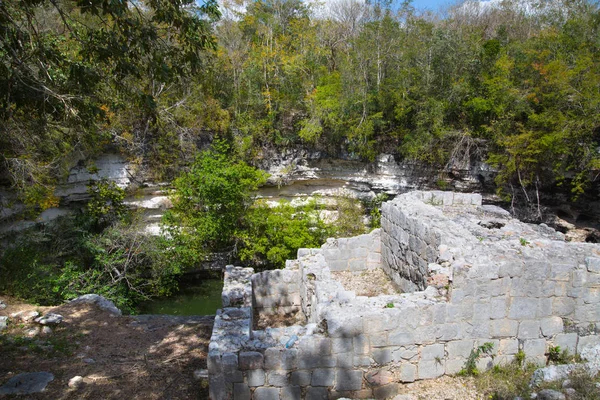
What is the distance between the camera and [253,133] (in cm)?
1741

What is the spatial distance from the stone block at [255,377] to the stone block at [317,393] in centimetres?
63

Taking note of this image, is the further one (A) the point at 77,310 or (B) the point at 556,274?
(A) the point at 77,310

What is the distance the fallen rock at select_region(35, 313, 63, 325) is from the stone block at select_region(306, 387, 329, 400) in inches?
215

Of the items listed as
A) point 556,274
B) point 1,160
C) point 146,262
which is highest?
point 1,160

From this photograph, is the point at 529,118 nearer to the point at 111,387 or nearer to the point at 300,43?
the point at 300,43

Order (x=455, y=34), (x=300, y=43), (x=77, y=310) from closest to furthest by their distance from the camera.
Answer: (x=77, y=310), (x=455, y=34), (x=300, y=43)

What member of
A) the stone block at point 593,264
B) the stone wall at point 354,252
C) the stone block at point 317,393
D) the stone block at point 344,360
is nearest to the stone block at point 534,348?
the stone block at point 593,264

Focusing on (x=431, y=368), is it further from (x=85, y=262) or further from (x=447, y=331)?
(x=85, y=262)

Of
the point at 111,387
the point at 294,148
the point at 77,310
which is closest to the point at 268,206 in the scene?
the point at 294,148

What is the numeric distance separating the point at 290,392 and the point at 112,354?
339 cm

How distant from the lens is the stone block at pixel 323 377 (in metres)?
5.23

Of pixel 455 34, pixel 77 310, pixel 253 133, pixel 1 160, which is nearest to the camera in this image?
pixel 77 310

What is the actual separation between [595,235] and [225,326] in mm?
14810

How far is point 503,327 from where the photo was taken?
555 cm
